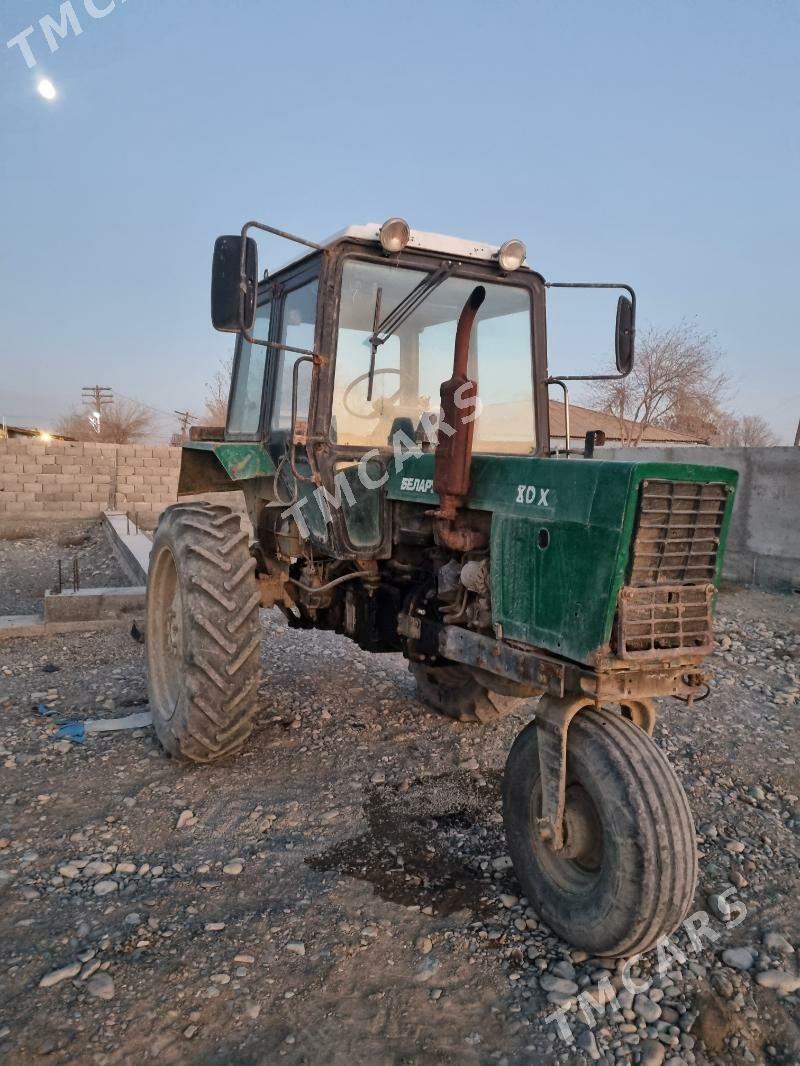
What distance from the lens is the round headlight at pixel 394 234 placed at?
3531 mm

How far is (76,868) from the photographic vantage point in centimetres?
292

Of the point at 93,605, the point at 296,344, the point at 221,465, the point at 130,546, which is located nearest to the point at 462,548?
the point at 296,344

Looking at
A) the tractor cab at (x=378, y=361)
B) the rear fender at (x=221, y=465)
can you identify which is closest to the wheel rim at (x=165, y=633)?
the rear fender at (x=221, y=465)

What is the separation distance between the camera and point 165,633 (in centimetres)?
457

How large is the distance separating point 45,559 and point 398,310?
26.7 ft

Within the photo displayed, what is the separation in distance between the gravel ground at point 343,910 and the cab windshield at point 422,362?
1.72m

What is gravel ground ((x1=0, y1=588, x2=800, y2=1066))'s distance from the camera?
7.02 ft

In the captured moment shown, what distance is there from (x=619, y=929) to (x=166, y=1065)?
4.33 ft

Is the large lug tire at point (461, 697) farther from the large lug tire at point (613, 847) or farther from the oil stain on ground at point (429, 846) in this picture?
the large lug tire at point (613, 847)

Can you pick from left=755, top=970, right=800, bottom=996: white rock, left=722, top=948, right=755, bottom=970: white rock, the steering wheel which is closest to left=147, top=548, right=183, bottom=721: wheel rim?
the steering wheel

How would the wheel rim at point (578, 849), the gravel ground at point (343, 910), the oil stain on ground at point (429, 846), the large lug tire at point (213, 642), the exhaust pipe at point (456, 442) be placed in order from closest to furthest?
the gravel ground at point (343, 910) < the wheel rim at point (578, 849) < the exhaust pipe at point (456, 442) < the oil stain on ground at point (429, 846) < the large lug tire at point (213, 642)

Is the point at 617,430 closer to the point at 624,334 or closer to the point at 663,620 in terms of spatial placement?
the point at 624,334

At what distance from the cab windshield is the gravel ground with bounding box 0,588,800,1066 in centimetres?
172

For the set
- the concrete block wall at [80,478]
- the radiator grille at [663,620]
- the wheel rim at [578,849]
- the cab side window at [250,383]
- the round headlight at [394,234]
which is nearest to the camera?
the radiator grille at [663,620]
